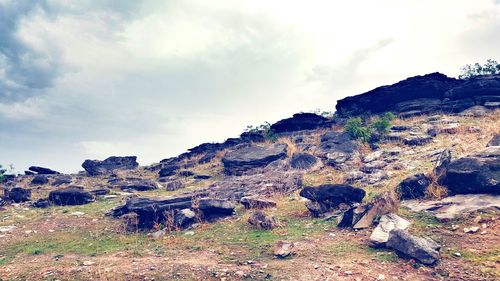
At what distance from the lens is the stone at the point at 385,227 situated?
22.3 feet

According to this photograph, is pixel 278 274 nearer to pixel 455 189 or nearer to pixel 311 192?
pixel 311 192

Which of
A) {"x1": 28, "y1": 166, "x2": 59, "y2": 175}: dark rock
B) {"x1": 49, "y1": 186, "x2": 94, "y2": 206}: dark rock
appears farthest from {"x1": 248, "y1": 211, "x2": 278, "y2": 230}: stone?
{"x1": 28, "y1": 166, "x2": 59, "y2": 175}: dark rock

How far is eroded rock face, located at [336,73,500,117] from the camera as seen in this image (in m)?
21.4

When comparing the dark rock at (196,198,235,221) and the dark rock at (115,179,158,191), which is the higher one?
the dark rock at (115,179,158,191)

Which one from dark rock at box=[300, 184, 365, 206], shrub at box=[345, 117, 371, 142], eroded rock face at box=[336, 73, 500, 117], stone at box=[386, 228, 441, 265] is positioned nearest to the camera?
stone at box=[386, 228, 441, 265]

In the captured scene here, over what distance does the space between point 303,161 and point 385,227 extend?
28.4 feet

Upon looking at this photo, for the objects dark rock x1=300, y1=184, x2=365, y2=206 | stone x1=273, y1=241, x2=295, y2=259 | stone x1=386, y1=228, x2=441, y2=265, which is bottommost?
stone x1=386, y1=228, x2=441, y2=265

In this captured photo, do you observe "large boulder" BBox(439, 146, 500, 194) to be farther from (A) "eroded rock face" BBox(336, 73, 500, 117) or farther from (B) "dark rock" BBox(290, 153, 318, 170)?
(A) "eroded rock face" BBox(336, 73, 500, 117)

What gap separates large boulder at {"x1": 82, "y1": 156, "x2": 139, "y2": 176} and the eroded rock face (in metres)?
20.8

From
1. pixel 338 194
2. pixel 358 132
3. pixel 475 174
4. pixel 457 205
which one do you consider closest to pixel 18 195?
pixel 338 194

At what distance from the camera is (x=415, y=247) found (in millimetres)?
6031

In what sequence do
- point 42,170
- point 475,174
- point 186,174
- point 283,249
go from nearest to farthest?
point 283,249, point 475,174, point 186,174, point 42,170

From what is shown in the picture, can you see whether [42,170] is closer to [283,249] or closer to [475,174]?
[283,249]

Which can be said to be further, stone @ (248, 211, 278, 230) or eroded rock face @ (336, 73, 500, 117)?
eroded rock face @ (336, 73, 500, 117)
